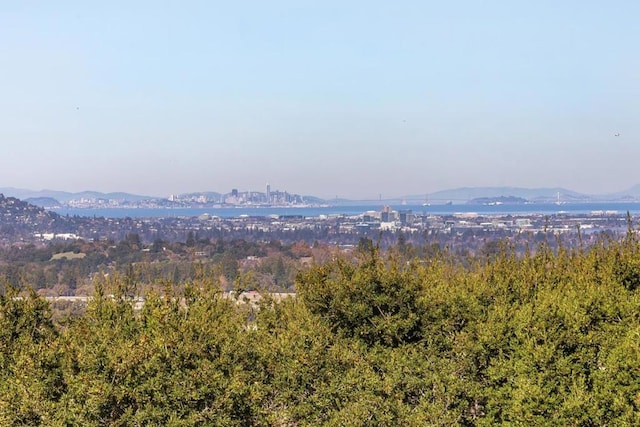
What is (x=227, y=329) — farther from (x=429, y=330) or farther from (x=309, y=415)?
(x=429, y=330)

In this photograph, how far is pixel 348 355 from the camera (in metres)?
14.9

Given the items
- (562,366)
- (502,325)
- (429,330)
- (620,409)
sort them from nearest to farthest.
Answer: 1. (620,409)
2. (562,366)
3. (502,325)
4. (429,330)

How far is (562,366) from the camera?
13.4 meters

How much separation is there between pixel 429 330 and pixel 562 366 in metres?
3.89

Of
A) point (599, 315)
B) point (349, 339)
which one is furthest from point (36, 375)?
point (599, 315)

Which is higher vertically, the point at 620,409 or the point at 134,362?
the point at 134,362

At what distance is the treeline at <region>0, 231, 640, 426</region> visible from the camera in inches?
494

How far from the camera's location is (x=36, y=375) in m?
13.0

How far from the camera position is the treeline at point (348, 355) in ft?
41.1

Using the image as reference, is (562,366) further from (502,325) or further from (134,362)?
(134,362)

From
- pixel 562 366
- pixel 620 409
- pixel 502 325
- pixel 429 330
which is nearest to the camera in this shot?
pixel 620 409

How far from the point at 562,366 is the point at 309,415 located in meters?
4.83

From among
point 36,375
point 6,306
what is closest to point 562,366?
point 36,375

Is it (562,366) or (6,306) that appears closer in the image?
(562,366)
